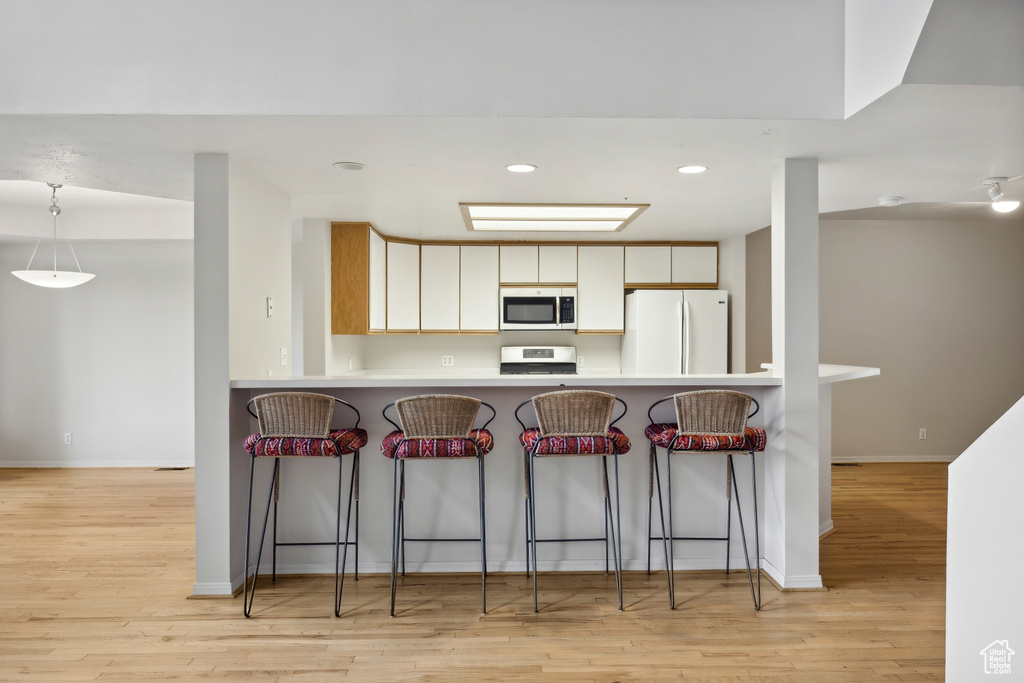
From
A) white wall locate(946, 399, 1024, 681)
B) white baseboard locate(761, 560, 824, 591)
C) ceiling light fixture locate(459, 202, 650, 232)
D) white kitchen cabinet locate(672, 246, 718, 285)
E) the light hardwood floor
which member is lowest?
the light hardwood floor

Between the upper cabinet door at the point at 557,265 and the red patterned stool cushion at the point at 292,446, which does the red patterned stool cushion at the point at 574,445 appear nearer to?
the red patterned stool cushion at the point at 292,446

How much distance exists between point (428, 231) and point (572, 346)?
5.95 feet

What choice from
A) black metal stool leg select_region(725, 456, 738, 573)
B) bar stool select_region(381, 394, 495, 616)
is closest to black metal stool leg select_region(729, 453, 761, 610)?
black metal stool leg select_region(725, 456, 738, 573)

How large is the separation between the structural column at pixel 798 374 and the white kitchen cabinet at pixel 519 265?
289 centimetres

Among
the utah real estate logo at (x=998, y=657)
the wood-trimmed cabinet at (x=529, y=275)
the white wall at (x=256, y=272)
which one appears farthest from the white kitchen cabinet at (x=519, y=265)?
the utah real estate logo at (x=998, y=657)

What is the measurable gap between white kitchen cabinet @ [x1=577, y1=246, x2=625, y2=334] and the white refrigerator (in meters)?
0.36

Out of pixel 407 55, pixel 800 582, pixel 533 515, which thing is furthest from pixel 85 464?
pixel 800 582

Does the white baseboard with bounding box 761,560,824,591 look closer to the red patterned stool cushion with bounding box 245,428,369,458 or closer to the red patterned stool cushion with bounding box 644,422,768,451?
the red patterned stool cushion with bounding box 644,422,768,451

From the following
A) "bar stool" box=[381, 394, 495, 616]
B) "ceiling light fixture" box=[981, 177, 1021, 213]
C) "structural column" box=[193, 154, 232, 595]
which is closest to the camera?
"bar stool" box=[381, 394, 495, 616]

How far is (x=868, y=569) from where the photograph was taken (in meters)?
3.38

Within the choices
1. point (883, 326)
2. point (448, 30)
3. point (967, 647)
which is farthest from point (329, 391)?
point (883, 326)

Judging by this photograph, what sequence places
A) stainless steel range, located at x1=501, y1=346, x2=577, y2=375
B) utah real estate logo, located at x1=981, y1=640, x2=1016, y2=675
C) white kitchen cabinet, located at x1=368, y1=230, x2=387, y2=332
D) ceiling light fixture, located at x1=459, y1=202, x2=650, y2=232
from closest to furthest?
utah real estate logo, located at x1=981, y1=640, x2=1016, y2=675, ceiling light fixture, located at x1=459, y1=202, x2=650, y2=232, white kitchen cabinet, located at x1=368, y1=230, x2=387, y2=332, stainless steel range, located at x1=501, y1=346, x2=577, y2=375

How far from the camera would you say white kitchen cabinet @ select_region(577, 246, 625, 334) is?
5.82 meters

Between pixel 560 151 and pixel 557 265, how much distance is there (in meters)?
2.84
